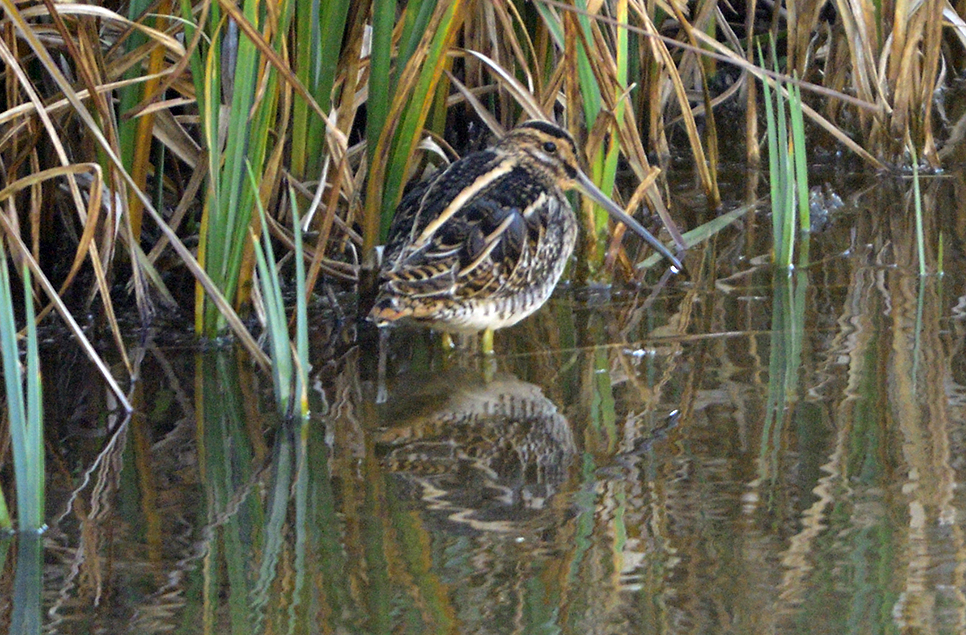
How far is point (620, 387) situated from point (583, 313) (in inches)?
25.6

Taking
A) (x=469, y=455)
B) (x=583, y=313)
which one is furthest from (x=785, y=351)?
(x=469, y=455)

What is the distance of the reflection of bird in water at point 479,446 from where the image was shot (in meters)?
2.54

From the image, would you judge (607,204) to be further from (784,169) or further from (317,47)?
(317,47)

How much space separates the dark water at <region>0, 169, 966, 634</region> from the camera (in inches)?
83.1

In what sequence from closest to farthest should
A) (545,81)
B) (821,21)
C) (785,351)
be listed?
(785,351)
(545,81)
(821,21)

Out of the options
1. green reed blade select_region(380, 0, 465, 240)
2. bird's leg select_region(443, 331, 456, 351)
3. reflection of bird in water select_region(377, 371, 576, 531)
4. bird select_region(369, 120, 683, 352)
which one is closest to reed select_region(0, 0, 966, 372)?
green reed blade select_region(380, 0, 465, 240)

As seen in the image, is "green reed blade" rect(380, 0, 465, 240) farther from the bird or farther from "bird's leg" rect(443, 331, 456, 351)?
"bird's leg" rect(443, 331, 456, 351)

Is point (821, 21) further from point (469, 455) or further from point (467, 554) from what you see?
point (467, 554)

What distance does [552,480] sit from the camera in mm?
2648

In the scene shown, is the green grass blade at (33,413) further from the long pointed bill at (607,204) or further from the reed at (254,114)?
the long pointed bill at (607,204)

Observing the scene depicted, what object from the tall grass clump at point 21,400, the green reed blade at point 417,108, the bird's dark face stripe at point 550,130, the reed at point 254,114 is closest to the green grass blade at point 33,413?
the tall grass clump at point 21,400

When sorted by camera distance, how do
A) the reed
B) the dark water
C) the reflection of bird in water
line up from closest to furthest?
1. the dark water
2. the reflection of bird in water
3. the reed

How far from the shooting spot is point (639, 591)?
7.00 ft

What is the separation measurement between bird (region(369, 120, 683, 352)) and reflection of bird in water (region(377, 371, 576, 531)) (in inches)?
7.7
